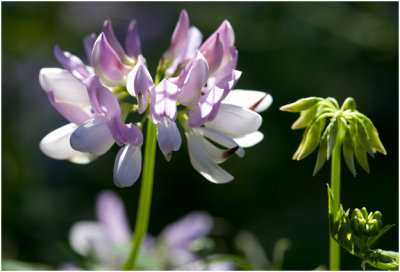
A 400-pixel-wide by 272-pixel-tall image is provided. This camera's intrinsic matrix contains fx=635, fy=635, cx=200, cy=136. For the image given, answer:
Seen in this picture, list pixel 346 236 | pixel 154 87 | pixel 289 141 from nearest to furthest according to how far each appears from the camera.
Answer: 1. pixel 346 236
2. pixel 154 87
3. pixel 289 141

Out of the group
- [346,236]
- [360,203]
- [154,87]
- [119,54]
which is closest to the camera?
[346,236]

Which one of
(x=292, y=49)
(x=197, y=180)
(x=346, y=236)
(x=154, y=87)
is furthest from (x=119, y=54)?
(x=292, y=49)

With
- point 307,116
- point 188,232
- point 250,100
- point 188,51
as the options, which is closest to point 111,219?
point 188,232

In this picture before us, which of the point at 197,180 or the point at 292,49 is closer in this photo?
the point at 197,180

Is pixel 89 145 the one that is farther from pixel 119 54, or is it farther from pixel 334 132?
pixel 334 132

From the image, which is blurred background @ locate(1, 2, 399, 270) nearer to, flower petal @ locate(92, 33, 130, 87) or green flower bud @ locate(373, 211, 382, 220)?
flower petal @ locate(92, 33, 130, 87)
